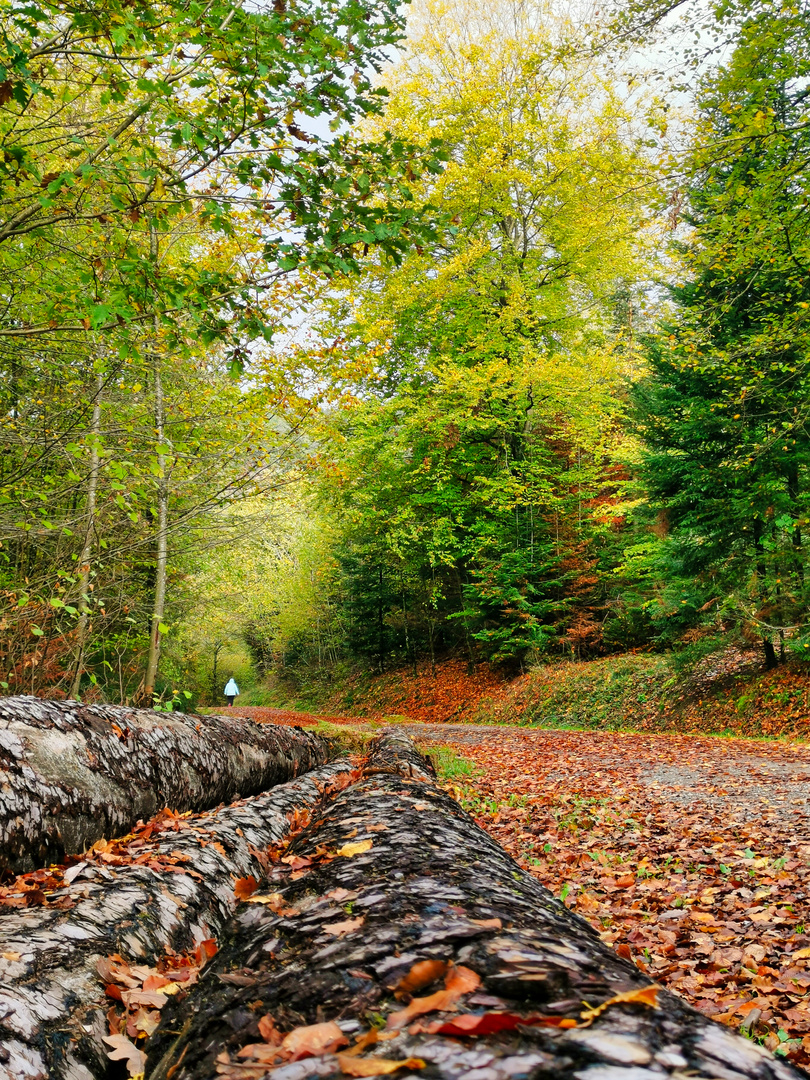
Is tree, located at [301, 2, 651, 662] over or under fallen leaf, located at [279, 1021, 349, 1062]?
over

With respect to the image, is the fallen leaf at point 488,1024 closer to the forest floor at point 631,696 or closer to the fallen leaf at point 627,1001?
the fallen leaf at point 627,1001

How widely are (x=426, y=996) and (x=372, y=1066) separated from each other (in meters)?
0.27

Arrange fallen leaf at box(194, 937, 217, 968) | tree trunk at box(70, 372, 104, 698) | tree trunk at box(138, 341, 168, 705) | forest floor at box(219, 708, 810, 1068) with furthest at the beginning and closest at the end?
tree trunk at box(138, 341, 168, 705), tree trunk at box(70, 372, 104, 698), forest floor at box(219, 708, 810, 1068), fallen leaf at box(194, 937, 217, 968)

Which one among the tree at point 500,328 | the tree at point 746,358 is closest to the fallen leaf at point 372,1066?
the tree at point 746,358

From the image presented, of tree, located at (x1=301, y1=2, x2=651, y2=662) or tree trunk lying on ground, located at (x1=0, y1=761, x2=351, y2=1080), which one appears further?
tree, located at (x1=301, y1=2, x2=651, y2=662)

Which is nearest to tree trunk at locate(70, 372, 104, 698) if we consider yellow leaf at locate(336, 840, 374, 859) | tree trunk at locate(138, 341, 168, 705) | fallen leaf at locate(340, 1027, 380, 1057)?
tree trunk at locate(138, 341, 168, 705)

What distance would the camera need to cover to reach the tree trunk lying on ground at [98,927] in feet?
4.73

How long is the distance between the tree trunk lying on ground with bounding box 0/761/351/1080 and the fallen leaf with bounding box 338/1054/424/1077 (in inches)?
39.8

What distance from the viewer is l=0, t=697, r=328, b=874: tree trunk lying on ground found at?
2.75 metres

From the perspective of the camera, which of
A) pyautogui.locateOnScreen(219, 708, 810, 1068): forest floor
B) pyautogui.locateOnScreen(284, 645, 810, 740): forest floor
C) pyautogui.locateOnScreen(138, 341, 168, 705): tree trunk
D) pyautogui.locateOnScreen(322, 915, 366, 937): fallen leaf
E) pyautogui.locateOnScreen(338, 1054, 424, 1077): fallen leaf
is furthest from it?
pyautogui.locateOnScreen(284, 645, 810, 740): forest floor

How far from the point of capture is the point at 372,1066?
79 cm

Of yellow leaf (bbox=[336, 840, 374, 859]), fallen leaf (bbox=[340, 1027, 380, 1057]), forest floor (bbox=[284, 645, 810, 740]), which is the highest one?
fallen leaf (bbox=[340, 1027, 380, 1057])

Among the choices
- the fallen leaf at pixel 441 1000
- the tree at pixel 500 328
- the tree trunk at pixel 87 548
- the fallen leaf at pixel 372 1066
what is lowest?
the fallen leaf at pixel 441 1000

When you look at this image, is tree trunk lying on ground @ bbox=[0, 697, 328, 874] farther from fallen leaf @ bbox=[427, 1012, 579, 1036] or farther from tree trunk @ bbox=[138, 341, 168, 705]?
tree trunk @ bbox=[138, 341, 168, 705]
